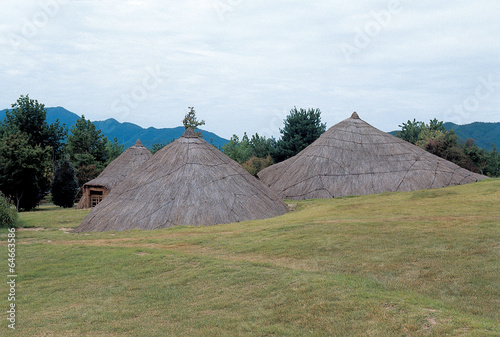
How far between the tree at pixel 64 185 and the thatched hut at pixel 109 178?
16.4 ft

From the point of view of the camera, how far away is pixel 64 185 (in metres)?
43.0

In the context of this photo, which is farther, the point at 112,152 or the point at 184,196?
the point at 112,152

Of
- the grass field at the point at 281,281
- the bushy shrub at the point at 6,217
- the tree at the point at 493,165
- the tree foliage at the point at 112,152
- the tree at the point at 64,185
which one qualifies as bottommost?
the grass field at the point at 281,281

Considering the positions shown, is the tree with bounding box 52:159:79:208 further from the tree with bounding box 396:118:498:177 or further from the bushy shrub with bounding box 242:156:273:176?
the tree with bounding box 396:118:498:177

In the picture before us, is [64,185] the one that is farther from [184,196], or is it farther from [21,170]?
[184,196]

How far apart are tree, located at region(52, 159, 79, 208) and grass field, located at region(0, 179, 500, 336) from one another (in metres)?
29.8

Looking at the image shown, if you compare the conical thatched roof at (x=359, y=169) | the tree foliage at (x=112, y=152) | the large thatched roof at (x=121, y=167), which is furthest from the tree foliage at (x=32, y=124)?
the conical thatched roof at (x=359, y=169)

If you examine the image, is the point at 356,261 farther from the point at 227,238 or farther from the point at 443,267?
the point at 227,238

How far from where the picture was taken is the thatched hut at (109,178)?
3684 cm

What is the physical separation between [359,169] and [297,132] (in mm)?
20324

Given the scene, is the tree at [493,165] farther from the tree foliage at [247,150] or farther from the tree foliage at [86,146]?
the tree foliage at [86,146]

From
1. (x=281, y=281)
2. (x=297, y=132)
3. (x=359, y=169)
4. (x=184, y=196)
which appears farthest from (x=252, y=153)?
(x=281, y=281)

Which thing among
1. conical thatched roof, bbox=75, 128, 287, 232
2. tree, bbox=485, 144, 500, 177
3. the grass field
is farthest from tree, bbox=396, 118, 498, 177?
the grass field

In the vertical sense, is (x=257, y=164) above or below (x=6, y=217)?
above
